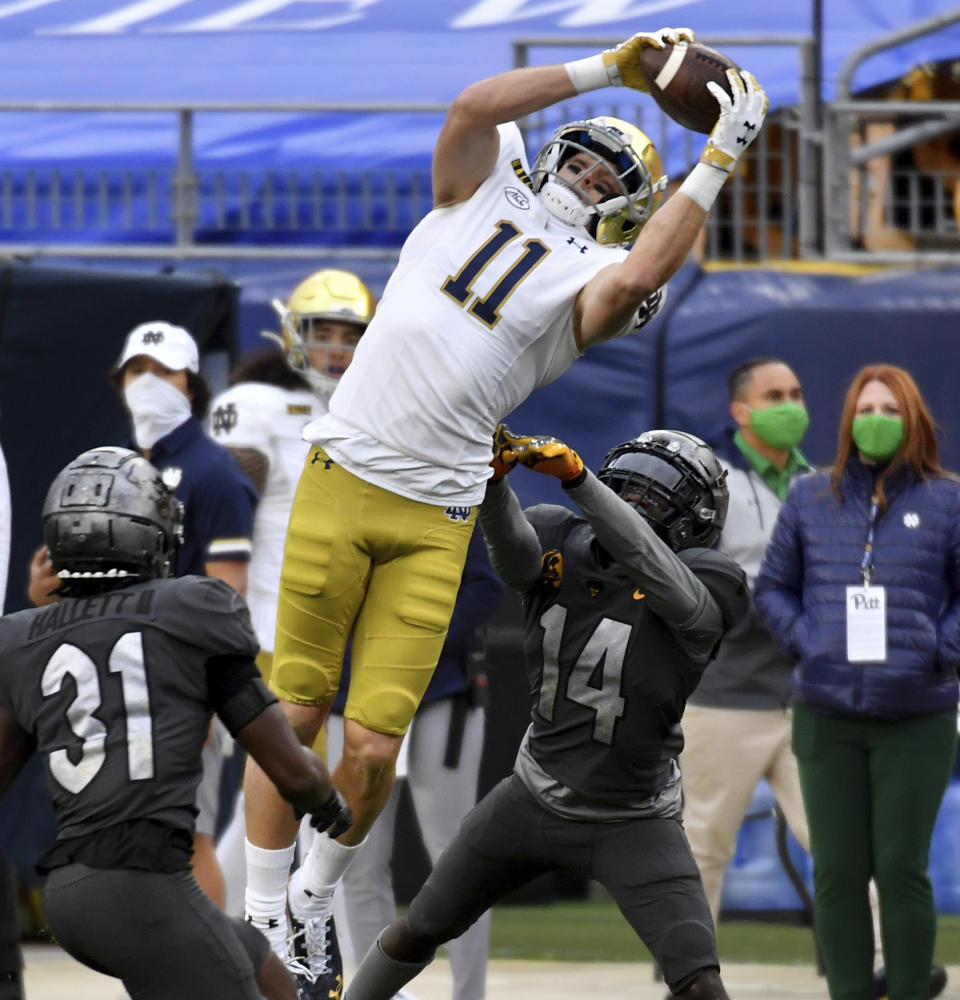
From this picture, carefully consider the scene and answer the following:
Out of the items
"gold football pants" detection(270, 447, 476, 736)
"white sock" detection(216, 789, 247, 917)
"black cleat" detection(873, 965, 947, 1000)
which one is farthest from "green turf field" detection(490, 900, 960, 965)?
"gold football pants" detection(270, 447, 476, 736)

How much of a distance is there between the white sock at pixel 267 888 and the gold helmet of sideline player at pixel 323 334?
1.94 m

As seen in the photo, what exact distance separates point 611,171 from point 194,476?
190cm

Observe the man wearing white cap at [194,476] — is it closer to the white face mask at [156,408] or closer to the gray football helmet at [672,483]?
Answer: the white face mask at [156,408]

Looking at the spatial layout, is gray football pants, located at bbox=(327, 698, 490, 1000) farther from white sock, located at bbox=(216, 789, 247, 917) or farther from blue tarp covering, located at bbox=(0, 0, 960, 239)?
blue tarp covering, located at bbox=(0, 0, 960, 239)

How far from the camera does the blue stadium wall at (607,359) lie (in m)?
7.54

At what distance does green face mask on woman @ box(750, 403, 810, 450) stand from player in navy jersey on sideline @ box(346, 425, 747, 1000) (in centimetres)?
186

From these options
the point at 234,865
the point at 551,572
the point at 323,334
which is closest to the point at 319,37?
the point at 323,334

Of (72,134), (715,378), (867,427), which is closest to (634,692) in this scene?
(867,427)

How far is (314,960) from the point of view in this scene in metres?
5.05

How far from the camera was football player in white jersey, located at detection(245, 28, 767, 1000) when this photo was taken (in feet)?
15.6

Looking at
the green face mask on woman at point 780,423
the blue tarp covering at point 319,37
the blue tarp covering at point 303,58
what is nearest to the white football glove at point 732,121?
the green face mask on woman at point 780,423

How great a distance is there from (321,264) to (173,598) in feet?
14.5

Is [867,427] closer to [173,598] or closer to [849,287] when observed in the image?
[849,287]

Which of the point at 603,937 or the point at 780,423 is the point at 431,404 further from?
the point at 603,937
